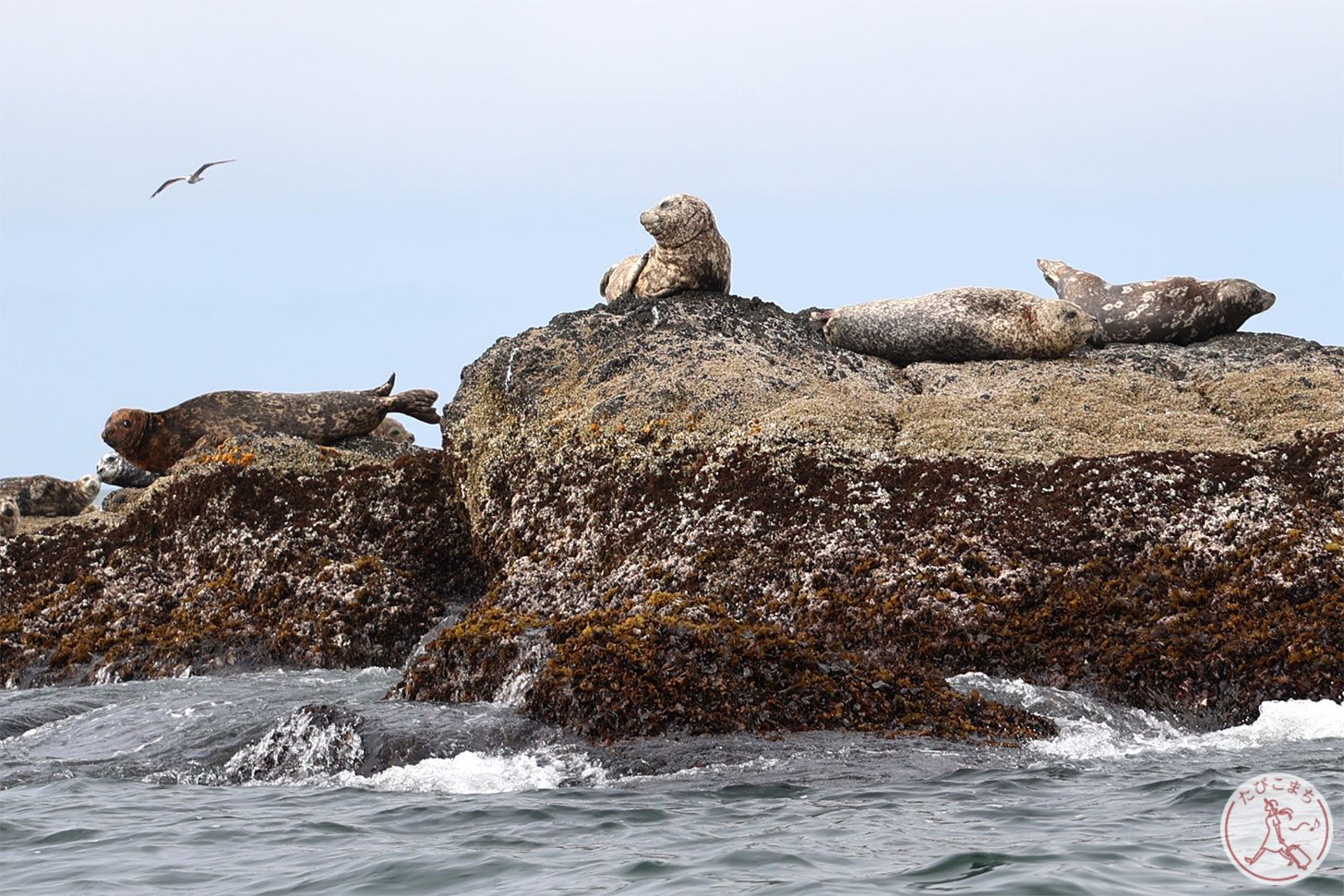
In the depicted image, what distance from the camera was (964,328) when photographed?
47.4ft

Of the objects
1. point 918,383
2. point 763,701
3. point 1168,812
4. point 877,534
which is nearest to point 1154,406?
point 918,383

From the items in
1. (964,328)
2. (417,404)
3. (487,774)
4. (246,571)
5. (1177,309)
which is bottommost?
(487,774)

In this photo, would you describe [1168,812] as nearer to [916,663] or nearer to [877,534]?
[916,663]

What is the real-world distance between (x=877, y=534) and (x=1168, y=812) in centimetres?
469

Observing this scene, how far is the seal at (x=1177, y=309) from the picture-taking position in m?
15.4

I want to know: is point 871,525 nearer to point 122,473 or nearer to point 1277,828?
point 1277,828

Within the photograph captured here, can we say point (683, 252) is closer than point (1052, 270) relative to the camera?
Yes

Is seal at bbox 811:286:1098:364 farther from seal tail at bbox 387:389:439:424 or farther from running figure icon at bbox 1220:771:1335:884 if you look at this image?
running figure icon at bbox 1220:771:1335:884

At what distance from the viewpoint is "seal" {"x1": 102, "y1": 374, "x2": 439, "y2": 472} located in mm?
17141

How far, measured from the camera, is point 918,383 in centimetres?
1369

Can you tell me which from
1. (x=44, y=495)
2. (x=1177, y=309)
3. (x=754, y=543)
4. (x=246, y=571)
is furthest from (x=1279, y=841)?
(x=44, y=495)

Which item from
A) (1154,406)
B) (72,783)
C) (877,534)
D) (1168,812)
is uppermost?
(1154,406)

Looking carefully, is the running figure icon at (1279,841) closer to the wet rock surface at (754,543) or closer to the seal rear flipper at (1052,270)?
the wet rock surface at (754,543)

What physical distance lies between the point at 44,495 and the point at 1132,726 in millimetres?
18286
